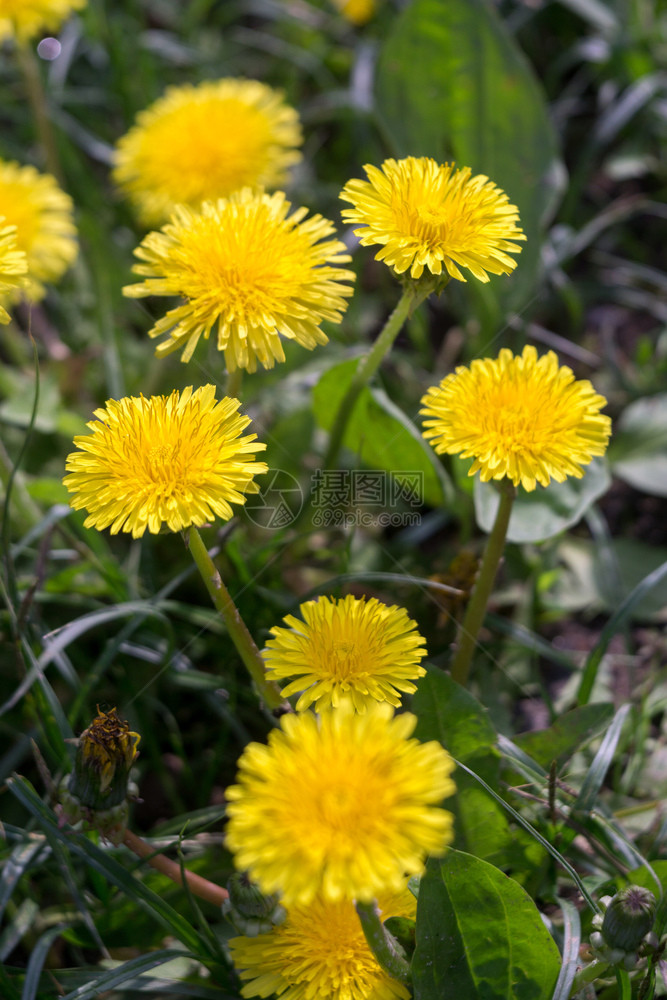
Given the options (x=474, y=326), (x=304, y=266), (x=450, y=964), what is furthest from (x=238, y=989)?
(x=474, y=326)

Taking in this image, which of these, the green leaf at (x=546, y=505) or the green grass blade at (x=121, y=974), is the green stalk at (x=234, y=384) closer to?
the green leaf at (x=546, y=505)

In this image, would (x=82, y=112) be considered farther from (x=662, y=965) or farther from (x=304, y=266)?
(x=662, y=965)

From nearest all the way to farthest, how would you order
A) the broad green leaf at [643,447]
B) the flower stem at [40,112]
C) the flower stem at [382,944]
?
the flower stem at [382,944] → the broad green leaf at [643,447] → the flower stem at [40,112]

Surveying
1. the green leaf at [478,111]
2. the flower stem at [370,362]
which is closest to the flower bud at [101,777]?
the flower stem at [370,362]

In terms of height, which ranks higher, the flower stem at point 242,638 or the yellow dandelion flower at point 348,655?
the yellow dandelion flower at point 348,655

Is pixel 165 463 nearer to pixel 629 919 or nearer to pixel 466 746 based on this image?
pixel 466 746

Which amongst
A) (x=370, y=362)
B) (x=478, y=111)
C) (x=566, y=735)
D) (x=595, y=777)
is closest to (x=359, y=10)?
(x=478, y=111)

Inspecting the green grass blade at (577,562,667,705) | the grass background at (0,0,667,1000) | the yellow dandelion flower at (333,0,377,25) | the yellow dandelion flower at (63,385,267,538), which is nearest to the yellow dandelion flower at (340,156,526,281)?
the yellow dandelion flower at (63,385,267,538)
